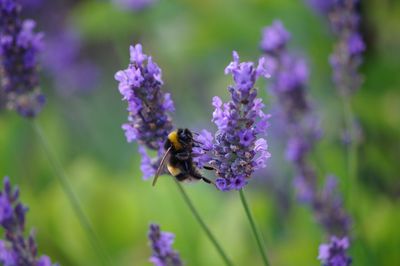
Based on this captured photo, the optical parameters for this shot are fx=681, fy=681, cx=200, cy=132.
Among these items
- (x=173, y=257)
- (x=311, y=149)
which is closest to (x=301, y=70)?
(x=311, y=149)

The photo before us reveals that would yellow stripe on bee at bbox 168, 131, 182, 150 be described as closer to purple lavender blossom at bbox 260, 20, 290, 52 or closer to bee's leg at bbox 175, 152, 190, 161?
bee's leg at bbox 175, 152, 190, 161

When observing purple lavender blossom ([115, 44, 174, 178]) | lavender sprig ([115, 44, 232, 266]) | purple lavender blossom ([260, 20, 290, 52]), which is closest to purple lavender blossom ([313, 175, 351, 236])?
purple lavender blossom ([260, 20, 290, 52])

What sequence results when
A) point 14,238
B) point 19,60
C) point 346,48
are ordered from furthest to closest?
point 346,48 < point 19,60 < point 14,238

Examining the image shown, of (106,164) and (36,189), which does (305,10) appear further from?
(36,189)

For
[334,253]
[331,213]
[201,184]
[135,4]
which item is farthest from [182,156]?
[135,4]

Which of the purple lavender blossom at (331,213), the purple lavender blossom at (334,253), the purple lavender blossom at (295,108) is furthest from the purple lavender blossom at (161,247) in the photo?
the purple lavender blossom at (295,108)

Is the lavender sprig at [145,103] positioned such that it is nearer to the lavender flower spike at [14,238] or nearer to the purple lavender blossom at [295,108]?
the lavender flower spike at [14,238]

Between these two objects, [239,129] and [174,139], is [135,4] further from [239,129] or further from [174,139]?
[239,129]
